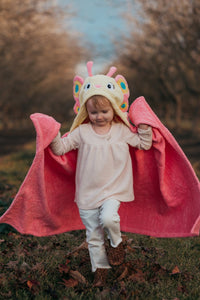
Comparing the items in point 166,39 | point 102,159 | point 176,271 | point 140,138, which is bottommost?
point 176,271

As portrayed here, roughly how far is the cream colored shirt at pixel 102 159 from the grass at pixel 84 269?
66 cm

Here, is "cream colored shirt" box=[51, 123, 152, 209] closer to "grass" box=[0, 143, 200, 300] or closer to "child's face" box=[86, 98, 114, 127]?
"child's face" box=[86, 98, 114, 127]

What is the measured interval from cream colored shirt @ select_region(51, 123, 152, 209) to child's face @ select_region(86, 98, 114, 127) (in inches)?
5.0

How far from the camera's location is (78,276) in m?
3.28

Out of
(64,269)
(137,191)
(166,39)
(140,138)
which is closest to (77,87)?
(140,138)

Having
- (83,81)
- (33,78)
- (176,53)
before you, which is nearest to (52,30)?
(176,53)

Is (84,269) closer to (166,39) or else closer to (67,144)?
(67,144)

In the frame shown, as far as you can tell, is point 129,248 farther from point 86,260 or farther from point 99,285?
point 99,285

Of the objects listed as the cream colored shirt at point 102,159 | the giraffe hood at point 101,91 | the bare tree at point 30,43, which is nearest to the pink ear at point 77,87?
the giraffe hood at point 101,91

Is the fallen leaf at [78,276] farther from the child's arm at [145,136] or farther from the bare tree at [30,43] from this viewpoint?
the bare tree at [30,43]

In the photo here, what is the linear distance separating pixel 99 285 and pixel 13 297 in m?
0.69

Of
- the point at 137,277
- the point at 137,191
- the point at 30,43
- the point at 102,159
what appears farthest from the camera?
the point at 30,43

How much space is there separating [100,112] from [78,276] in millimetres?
1392

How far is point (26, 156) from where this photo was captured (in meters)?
11.4
